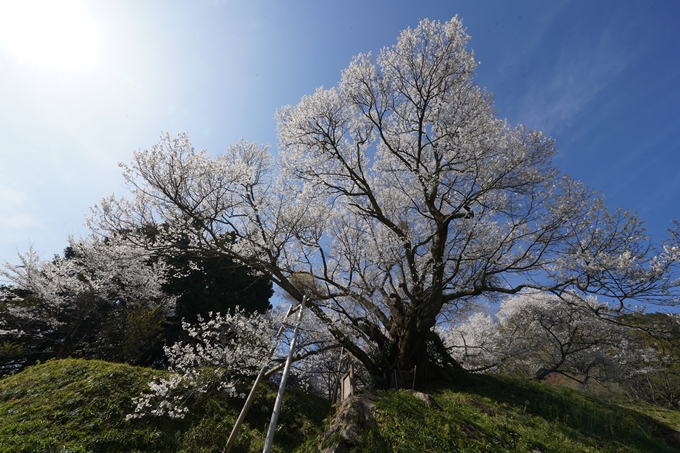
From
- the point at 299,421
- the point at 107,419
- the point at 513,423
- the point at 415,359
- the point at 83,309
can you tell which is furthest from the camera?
the point at 83,309

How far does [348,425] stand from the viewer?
4766 millimetres

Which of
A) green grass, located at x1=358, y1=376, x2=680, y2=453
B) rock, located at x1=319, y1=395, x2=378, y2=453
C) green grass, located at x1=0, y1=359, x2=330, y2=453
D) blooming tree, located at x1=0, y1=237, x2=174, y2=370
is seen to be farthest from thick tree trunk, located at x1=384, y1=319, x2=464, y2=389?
blooming tree, located at x1=0, y1=237, x2=174, y2=370

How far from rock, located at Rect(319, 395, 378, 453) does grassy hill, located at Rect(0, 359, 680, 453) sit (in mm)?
169

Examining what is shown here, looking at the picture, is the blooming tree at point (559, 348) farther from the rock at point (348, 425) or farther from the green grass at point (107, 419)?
the green grass at point (107, 419)

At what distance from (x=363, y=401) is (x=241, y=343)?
10.3 ft

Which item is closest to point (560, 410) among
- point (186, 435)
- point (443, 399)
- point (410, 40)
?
point (443, 399)

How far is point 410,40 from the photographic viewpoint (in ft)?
29.5

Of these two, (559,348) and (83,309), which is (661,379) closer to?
(559,348)

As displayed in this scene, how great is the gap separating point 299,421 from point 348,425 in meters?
3.26

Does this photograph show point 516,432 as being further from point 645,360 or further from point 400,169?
point 645,360

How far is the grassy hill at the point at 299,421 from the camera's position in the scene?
4.59 m

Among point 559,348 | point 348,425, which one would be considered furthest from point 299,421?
point 559,348

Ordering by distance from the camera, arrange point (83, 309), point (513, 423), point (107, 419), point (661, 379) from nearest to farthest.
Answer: point (513, 423) → point (107, 419) → point (83, 309) → point (661, 379)

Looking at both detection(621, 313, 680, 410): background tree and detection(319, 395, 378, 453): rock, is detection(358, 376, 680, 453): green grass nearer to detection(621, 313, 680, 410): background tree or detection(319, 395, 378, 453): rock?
detection(319, 395, 378, 453): rock
